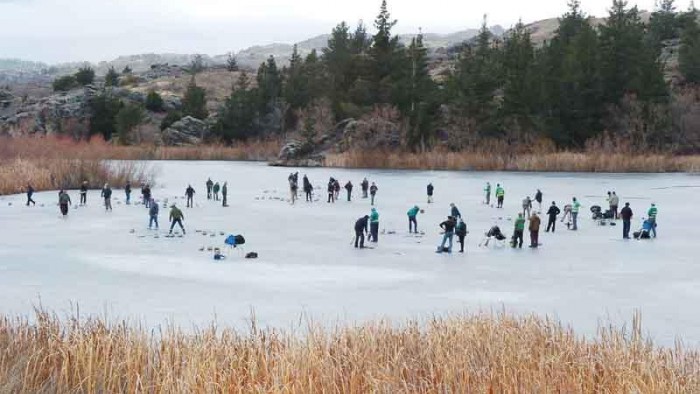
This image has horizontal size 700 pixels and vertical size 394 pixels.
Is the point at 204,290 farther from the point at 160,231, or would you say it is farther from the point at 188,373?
the point at 160,231

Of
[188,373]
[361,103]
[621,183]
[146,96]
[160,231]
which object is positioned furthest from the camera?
[146,96]

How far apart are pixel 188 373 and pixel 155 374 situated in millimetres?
622

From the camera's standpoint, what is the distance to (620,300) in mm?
13586

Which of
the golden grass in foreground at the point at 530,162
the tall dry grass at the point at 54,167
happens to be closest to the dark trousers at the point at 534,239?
the tall dry grass at the point at 54,167

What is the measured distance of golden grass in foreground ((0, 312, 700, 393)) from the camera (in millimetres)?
7750

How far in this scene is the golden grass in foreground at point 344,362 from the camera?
7.75 m

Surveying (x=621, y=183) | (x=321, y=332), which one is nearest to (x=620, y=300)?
(x=321, y=332)

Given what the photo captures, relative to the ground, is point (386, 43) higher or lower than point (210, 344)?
higher

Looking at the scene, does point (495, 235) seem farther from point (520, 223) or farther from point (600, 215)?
point (600, 215)

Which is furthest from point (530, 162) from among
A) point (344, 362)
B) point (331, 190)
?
point (344, 362)

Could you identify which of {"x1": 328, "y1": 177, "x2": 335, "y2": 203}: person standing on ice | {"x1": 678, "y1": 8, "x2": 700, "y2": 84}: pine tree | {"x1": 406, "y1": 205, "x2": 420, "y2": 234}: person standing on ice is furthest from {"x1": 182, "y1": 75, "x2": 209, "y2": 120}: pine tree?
{"x1": 406, "y1": 205, "x2": 420, "y2": 234}: person standing on ice

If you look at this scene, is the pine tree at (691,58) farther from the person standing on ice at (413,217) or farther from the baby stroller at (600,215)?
the person standing on ice at (413,217)

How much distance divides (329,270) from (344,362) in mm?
8129

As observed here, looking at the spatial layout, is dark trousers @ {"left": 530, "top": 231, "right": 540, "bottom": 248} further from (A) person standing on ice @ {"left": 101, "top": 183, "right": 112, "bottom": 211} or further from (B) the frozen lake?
(A) person standing on ice @ {"left": 101, "top": 183, "right": 112, "bottom": 211}
